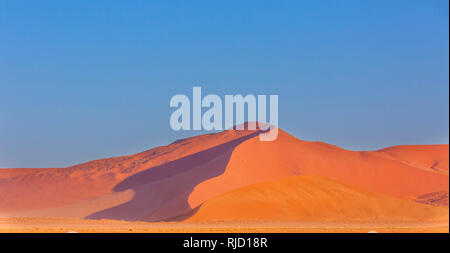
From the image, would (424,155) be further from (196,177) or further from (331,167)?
(196,177)

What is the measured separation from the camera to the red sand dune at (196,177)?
68875 millimetres

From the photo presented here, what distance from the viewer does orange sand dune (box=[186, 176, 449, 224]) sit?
58.4 m

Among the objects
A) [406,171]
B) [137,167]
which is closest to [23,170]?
[137,167]

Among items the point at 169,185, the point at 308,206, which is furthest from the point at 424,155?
the point at 308,206

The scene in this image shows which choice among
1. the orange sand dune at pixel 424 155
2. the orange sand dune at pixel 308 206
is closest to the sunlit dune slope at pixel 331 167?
the orange sand dune at pixel 308 206

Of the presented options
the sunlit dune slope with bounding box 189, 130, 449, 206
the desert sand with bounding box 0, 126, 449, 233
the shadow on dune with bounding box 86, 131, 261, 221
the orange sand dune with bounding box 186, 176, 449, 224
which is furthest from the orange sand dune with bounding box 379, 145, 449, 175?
the orange sand dune with bounding box 186, 176, 449, 224

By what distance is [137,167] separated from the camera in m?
87.8

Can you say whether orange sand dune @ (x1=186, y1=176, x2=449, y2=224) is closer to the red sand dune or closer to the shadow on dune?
the red sand dune

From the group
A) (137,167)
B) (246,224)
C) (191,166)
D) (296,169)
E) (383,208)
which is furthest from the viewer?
(137,167)

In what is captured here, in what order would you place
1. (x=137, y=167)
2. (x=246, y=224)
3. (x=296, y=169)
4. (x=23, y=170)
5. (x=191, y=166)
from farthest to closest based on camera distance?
1. (x=23, y=170)
2. (x=137, y=167)
3. (x=191, y=166)
4. (x=296, y=169)
5. (x=246, y=224)

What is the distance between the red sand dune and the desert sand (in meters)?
0.13

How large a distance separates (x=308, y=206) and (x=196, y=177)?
50.7ft
